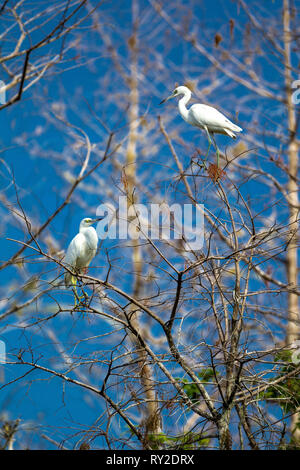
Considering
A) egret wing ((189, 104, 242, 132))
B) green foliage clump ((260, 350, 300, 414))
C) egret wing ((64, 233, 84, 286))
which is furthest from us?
egret wing ((64, 233, 84, 286))

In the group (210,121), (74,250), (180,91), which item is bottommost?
(74,250)

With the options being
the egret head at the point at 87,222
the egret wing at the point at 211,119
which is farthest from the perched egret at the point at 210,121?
the egret head at the point at 87,222

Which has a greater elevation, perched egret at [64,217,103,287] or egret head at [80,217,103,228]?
egret head at [80,217,103,228]

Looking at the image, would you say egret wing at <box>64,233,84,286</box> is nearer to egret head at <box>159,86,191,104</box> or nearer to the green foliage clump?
egret head at <box>159,86,191,104</box>

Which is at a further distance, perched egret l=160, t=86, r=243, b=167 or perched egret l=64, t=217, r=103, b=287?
perched egret l=64, t=217, r=103, b=287

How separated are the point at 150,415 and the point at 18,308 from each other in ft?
9.28

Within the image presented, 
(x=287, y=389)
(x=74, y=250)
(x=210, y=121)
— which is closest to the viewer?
(x=287, y=389)

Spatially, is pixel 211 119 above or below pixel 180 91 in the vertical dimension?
below

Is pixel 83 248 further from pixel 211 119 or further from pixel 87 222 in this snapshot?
pixel 211 119

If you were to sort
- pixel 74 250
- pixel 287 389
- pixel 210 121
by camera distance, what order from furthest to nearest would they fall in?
pixel 74 250 < pixel 210 121 < pixel 287 389

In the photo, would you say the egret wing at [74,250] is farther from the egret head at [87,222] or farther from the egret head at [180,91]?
the egret head at [180,91]

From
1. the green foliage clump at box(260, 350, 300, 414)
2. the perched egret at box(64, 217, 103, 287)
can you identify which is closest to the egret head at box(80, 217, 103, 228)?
the perched egret at box(64, 217, 103, 287)

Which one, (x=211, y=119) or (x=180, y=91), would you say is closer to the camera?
(x=211, y=119)

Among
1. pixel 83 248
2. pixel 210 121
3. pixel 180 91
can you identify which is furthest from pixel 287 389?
pixel 180 91
